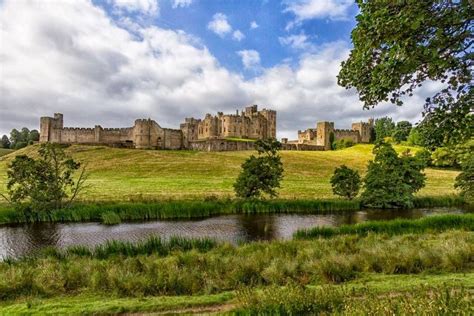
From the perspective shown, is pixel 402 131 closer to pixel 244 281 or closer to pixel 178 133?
pixel 244 281

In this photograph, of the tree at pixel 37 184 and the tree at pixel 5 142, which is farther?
the tree at pixel 5 142

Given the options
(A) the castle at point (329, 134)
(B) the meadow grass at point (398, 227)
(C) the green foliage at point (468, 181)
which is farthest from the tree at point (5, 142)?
(C) the green foliage at point (468, 181)

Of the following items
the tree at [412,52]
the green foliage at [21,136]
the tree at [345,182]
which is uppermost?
the green foliage at [21,136]

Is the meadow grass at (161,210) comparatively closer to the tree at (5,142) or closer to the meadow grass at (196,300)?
the meadow grass at (196,300)

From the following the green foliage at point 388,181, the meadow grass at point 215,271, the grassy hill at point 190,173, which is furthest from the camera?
the grassy hill at point 190,173

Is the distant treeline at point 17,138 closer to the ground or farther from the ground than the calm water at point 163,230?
farther from the ground

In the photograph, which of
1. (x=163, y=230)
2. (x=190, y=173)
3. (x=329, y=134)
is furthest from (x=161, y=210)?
(x=329, y=134)

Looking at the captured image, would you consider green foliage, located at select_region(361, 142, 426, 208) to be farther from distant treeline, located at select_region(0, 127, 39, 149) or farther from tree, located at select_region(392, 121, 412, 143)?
distant treeline, located at select_region(0, 127, 39, 149)

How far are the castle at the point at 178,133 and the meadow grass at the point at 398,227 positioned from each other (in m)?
77.1

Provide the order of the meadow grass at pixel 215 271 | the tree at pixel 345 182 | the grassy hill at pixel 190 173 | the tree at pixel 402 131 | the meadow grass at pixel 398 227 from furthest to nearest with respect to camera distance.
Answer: the grassy hill at pixel 190 173 < the tree at pixel 345 182 < the meadow grass at pixel 398 227 < the tree at pixel 402 131 < the meadow grass at pixel 215 271

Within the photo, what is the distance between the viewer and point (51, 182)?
1097 inches

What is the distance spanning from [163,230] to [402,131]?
1611cm

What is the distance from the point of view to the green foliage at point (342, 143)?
417 ft

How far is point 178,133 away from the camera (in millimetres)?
118750
